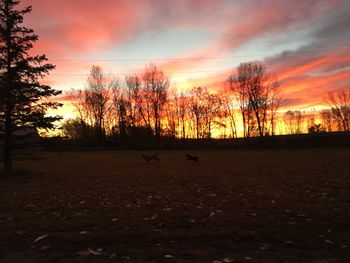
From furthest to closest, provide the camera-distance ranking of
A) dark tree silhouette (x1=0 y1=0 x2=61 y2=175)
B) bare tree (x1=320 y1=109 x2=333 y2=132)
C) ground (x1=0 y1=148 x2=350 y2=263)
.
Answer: bare tree (x1=320 y1=109 x2=333 y2=132)
dark tree silhouette (x1=0 y1=0 x2=61 y2=175)
ground (x1=0 y1=148 x2=350 y2=263)

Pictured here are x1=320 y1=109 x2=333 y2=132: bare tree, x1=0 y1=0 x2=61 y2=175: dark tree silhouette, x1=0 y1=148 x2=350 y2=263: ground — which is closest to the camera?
x1=0 y1=148 x2=350 y2=263: ground

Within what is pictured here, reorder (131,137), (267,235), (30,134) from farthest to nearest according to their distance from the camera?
1. (131,137)
2. (30,134)
3. (267,235)

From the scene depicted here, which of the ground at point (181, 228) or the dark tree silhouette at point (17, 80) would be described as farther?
the dark tree silhouette at point (17, 80)

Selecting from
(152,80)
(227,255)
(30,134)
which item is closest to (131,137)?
(152,80)

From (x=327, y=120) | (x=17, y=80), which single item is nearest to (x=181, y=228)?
(x=17, y=80)

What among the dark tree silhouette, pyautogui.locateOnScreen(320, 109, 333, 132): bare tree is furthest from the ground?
pyautogui.locateOnScreen(320, 109, 333, 132): bare tree

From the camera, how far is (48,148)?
83938mm

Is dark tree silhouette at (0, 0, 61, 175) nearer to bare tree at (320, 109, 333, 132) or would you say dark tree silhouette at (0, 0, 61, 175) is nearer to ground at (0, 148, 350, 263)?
ground at (0, 148, 350, 263)

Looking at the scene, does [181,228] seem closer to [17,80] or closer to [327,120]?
[17,80]

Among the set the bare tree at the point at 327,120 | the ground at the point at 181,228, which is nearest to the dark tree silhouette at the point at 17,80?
the ground at the point at 181,228

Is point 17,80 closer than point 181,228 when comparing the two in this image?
No

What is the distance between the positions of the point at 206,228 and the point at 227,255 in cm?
176

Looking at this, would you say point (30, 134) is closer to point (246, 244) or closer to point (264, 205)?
point (264, 205)

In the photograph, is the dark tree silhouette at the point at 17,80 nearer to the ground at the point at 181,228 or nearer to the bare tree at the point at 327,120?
the ground at the point at 181,228
